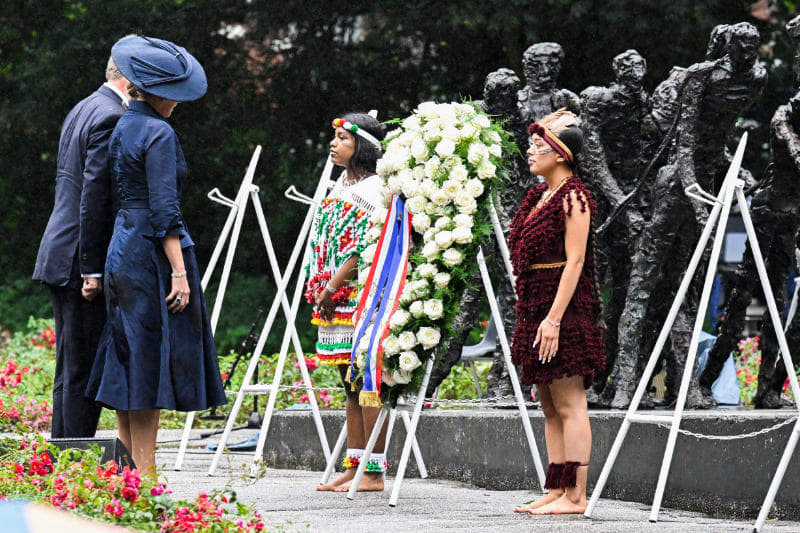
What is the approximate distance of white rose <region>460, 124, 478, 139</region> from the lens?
18.6ft

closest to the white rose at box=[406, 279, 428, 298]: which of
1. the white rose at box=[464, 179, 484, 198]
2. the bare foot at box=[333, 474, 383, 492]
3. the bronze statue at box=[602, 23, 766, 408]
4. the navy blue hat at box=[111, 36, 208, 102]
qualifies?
the white rose at box=[464, 179, 484, 198]

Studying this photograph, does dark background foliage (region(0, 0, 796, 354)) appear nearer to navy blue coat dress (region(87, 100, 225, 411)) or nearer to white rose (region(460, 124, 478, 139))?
white rose (region(460, 124, 478, 139))

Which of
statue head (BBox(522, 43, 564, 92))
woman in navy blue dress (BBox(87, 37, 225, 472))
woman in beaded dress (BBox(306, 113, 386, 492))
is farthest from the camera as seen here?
statue head (BBox(522, 43, 564, 92))

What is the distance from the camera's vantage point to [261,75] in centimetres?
1912

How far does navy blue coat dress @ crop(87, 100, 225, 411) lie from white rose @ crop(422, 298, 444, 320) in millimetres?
1029

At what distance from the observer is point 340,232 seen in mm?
6254

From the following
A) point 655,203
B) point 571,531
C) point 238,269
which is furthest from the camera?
point 238,269

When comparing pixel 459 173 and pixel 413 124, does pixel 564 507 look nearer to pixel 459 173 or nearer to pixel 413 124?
pixel 459 173

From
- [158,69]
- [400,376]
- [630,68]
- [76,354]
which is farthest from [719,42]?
[76,354]

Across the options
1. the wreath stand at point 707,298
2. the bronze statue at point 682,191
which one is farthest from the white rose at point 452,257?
the bronze statue at point 682,191

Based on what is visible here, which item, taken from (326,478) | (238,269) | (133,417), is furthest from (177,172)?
(238,269)

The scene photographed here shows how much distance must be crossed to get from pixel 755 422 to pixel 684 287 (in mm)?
749

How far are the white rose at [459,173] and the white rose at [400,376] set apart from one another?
935 millimetres

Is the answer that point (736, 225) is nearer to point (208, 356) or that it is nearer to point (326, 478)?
point (326, 478)
